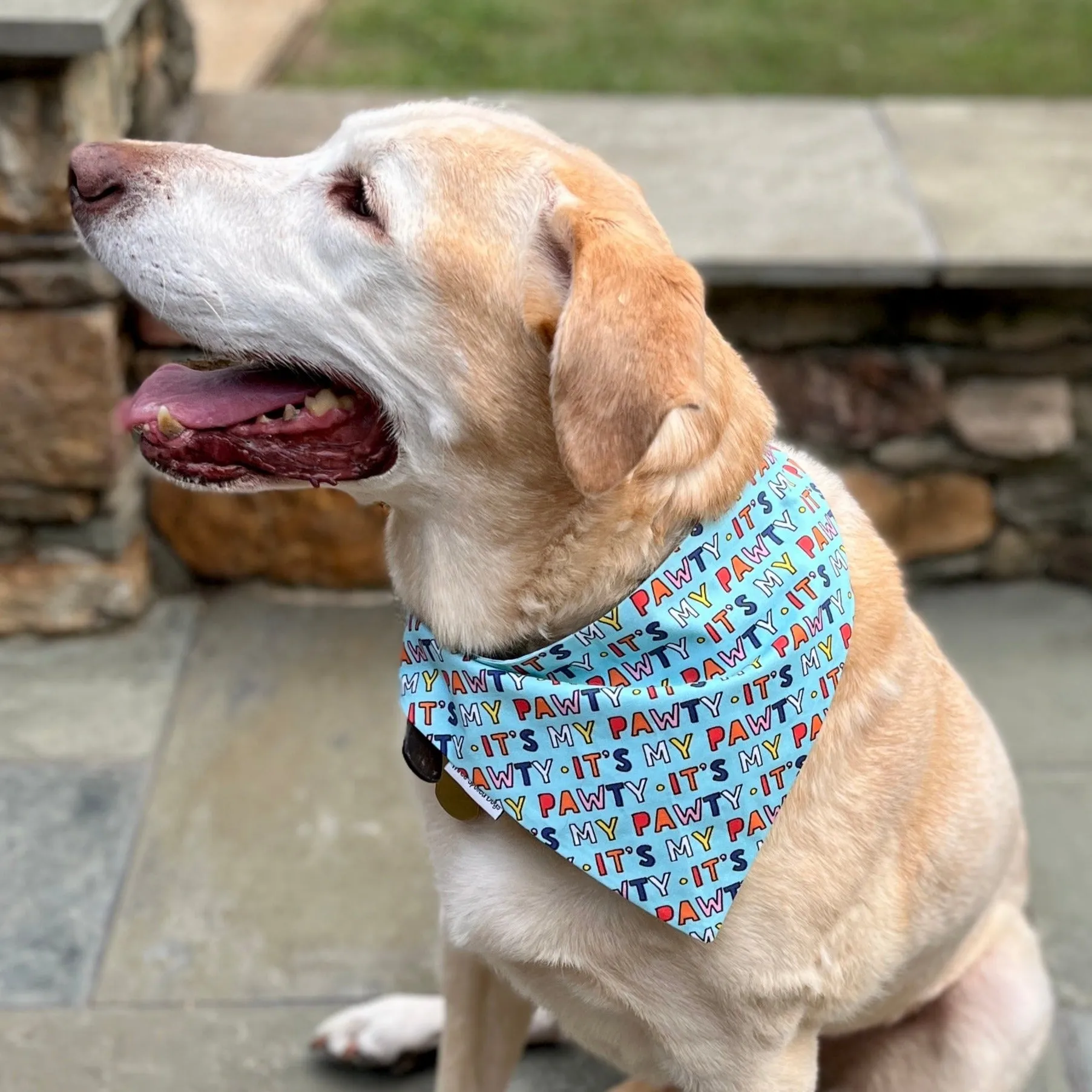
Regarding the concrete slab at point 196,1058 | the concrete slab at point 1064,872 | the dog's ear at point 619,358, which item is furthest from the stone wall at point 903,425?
the dog's ear at point 619,358

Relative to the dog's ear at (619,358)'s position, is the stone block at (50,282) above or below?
below

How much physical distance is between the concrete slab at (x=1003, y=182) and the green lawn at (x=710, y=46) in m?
1.55

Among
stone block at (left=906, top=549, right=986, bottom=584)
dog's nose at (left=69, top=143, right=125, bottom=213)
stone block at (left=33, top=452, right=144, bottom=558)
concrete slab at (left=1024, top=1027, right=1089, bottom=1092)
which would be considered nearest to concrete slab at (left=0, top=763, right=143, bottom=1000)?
stone block at (left=33, top=452, right=144, bottom=558)

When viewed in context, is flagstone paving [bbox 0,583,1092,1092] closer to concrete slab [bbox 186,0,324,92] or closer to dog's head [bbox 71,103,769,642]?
dog's head [bbox 71,103,769,642]

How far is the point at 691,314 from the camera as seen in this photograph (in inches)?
60.0

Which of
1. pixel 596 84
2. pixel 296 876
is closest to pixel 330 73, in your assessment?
pixel 596 84

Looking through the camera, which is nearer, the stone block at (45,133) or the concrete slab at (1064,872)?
the concrete slab at (1064,872)

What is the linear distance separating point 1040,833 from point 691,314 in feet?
6.66

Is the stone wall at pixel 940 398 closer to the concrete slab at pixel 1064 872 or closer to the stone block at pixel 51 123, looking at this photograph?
the concrete slab at pixel 1064 872

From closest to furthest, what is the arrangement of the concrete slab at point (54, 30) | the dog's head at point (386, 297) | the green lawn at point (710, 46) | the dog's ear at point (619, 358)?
the dog's ear at point (619, 358) < the dog's head at point (386, 297) < the concrete slab at point (54, 30) < the green lawn at point (710, 46)

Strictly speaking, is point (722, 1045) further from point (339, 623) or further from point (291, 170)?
point (339, 623)

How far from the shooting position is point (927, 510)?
3.76m

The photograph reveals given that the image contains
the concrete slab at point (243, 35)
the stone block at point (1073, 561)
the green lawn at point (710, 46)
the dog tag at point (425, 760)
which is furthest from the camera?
the green lawn at point (710, 46)

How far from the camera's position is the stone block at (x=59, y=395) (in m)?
3.18
